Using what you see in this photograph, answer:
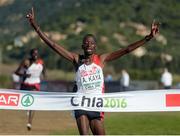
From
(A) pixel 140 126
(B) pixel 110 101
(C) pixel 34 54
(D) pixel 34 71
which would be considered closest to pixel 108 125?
(A) pixel 140 126

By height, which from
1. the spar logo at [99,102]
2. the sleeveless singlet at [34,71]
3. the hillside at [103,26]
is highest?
the hillside at [103,26]

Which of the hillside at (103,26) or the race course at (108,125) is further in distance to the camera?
the hillside at (103,26)

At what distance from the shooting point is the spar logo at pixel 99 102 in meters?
12.1

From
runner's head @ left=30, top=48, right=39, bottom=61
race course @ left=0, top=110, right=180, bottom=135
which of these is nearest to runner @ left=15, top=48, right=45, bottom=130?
runner's head @ left=30, top=48, right=39, bottom=61

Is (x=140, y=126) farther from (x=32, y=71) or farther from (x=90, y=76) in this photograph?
(x=90, y=76)

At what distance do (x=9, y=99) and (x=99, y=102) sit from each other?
10.5ft

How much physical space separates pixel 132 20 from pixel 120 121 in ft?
384

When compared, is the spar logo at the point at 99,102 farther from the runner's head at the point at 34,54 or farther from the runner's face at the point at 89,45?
the runner's head at the point at 34,54

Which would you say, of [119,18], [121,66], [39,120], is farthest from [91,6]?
[39,120]

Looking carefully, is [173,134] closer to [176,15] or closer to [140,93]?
[140,93]

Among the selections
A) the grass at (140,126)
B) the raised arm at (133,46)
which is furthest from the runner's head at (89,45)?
the grass at (140,126)

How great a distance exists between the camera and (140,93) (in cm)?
1445

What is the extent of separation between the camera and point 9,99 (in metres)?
15.2

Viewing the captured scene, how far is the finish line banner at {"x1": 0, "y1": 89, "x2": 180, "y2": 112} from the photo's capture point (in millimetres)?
13773
